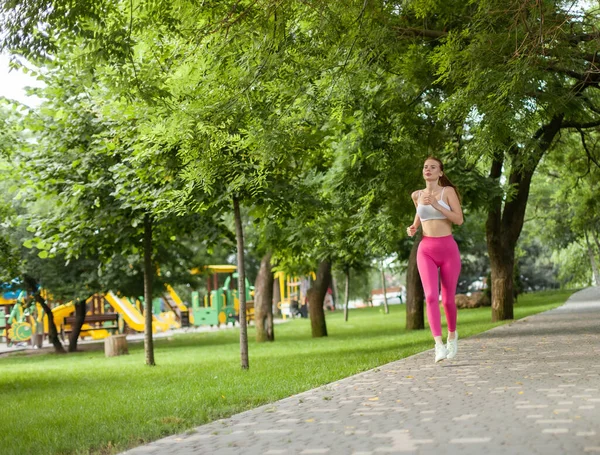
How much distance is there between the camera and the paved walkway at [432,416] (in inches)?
216

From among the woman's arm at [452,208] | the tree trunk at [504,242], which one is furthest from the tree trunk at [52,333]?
the woman's arm at [452,208]

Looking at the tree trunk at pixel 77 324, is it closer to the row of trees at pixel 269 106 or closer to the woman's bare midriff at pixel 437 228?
the row of trees at pixel 269 106

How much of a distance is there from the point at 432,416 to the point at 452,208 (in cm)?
389

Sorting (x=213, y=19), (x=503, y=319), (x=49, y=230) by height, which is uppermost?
(x=213, y=19)

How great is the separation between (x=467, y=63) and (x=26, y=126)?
9019 mm

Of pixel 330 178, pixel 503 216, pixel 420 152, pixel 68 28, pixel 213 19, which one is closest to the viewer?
pixel 68 28

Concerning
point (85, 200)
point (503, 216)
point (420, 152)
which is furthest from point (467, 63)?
point (503, 216)

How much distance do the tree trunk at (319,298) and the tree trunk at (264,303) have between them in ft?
4.66

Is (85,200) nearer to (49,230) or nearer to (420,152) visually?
(49,230)

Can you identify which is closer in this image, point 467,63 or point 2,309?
point 467,63

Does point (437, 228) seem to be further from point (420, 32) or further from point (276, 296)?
point (276, 296)

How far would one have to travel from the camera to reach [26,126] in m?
16.7

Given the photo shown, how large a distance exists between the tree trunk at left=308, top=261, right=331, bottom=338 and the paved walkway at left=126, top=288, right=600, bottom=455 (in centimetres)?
1829

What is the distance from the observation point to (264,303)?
28.8m
